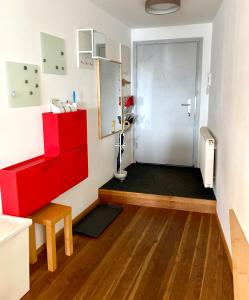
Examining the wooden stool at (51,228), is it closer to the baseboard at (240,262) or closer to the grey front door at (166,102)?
the baseboard at (240,262)

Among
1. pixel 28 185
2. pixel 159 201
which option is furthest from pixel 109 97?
pixel 28 185

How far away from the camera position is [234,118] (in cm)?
229

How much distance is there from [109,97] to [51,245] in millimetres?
2124

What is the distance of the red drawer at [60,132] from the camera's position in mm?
2365

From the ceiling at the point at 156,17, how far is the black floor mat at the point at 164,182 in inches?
87.2

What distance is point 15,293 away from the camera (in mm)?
1856

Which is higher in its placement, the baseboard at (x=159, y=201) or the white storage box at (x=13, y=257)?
the white storage box at (x=13, y=257)

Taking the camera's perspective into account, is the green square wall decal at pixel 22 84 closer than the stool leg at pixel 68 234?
Yes

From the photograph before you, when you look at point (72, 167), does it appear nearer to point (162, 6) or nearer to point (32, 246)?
point (32, 246)

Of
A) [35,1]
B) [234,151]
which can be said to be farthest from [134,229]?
[35,1]

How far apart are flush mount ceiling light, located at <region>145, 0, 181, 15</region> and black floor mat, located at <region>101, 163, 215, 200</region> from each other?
213 cm

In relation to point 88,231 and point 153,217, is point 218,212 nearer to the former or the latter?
point 153,217

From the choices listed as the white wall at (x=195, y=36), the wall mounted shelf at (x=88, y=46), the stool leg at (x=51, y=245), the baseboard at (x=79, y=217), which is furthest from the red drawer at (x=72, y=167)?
the white wall at (x=195, y=36)

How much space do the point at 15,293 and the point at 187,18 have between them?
3.79 metres
